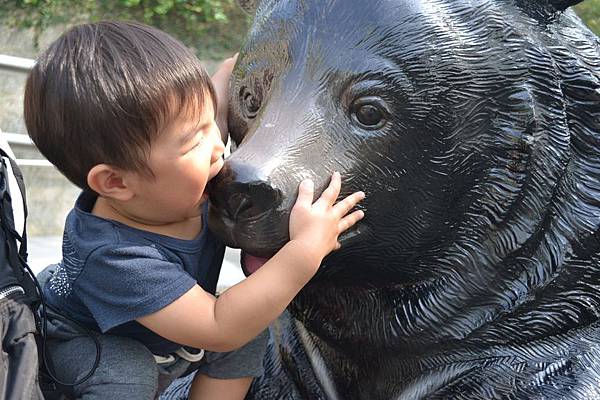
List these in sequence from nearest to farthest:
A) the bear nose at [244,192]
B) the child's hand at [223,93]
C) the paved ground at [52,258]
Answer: the bear nose at [244,192] → the child's hand at [223,93] → the paved ground at [52,258]

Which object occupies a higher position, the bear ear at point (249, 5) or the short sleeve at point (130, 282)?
the bear ear at point (249, 5)

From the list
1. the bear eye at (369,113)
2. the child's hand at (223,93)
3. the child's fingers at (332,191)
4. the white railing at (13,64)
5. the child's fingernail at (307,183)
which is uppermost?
the bear eye at (369,113)

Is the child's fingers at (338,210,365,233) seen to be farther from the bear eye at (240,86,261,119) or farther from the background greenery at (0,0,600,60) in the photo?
the background greenery at (0,0,600,60)

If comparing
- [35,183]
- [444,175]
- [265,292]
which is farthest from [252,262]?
[35,183]

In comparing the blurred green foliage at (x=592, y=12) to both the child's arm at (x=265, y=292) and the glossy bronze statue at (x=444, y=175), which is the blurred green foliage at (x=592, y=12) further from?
the child's arm at (x=265, y=292)

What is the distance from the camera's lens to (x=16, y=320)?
1.28 m

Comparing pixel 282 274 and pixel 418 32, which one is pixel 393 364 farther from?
pixel 418 32

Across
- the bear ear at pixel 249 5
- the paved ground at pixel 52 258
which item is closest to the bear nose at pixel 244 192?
the bear ear at pixel 249 5

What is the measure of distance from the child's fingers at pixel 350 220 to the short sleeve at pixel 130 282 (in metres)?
0.24

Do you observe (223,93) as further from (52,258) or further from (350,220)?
(52,258)

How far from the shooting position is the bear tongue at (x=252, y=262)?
134cm

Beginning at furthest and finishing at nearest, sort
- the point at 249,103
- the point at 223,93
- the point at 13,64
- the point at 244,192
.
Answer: the point at 13,64, the point at 223,93, the point at 249,103, the point at 244,192

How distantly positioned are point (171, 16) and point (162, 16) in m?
0.08

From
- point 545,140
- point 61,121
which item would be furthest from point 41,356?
point 545,140
